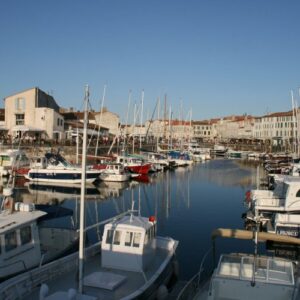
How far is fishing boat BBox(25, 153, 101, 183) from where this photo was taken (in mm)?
40656

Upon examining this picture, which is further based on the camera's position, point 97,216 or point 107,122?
point 107,122

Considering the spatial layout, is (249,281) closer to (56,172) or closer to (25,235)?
(25,235)

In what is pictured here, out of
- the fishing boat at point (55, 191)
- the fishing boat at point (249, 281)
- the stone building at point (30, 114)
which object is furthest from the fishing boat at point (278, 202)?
the stone building at point (30, 114)

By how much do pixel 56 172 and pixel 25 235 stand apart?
→ 28.3 meters

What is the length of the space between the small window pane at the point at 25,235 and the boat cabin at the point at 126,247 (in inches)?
97.6

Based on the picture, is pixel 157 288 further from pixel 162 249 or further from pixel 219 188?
pixel 219 188

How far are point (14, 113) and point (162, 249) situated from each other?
181ft

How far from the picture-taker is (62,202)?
31672 millimetres

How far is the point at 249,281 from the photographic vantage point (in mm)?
9891

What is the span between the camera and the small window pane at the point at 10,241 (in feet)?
40.9

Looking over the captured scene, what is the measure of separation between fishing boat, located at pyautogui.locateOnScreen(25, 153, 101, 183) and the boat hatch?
30326mm

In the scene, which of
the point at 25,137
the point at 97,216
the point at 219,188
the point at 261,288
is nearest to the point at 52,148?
the point at 25,137

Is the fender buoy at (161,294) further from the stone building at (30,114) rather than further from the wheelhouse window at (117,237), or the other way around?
the stone building at (30,114)

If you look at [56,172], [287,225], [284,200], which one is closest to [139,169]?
[56,172]
